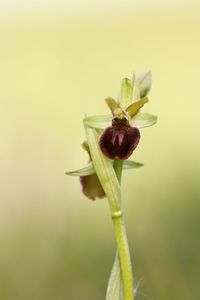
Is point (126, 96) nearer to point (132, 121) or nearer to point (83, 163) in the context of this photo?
point (132, 121)

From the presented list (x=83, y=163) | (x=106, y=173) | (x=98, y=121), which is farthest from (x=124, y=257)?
(x=83, y=163)

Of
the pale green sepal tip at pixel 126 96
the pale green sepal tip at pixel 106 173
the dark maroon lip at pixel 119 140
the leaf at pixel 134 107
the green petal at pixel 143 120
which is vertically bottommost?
the pale green sepal tip at pixel 106 173

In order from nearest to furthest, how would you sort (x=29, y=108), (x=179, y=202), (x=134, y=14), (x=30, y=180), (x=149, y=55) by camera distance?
(x=179, y=202), (x=30, y=180), (x=29, y=108), (x=149, y=55), (x=134, y=14)

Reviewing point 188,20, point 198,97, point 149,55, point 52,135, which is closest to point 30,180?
point 52,135

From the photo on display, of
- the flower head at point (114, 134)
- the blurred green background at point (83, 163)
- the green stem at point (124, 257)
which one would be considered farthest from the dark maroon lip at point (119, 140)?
the blurred green background at point (83, 163)

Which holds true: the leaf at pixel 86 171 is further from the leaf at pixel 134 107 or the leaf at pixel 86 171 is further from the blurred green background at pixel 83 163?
the blurred green background at pixel 83 163

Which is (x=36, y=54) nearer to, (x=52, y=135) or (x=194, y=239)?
(x=52, y=135)
